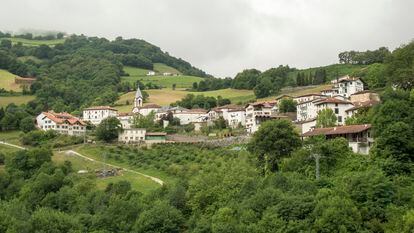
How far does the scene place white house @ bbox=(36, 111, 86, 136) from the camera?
109 metres

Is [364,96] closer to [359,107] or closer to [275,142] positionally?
[359,107]

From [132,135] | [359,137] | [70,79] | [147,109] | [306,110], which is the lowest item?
[132,135]

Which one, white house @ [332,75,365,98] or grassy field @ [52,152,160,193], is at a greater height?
white house @ [332,75,365,98]

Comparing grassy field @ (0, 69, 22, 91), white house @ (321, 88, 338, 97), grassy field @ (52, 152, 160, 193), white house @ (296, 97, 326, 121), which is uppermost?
grassy field @ (0, 69, 22, 91)

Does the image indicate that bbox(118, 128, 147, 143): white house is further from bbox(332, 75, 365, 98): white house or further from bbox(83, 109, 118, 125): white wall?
bbox(332, 75, 365, 98): white house

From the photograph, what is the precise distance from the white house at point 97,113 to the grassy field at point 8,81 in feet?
111

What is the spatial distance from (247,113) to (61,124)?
34940 mm

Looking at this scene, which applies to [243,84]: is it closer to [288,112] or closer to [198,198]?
[288,112]

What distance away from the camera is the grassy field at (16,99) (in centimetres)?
13489

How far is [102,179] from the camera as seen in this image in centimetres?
7569

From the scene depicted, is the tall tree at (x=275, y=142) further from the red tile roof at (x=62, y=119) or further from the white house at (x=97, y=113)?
the white house at (x=97, y=113)

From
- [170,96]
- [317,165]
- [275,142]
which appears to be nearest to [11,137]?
[170,96]

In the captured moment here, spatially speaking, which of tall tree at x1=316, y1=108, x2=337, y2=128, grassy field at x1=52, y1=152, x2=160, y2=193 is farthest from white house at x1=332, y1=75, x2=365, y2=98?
grassy field at x1=52, y1=152, x2=160, y2=193

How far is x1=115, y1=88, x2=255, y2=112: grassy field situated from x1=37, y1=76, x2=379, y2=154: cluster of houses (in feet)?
28.5
